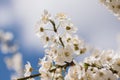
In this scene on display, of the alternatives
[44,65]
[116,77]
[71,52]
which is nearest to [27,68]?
[44,65]

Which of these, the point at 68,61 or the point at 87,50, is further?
the point at 87,50

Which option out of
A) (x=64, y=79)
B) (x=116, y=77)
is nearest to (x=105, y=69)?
(x=116, y=77)

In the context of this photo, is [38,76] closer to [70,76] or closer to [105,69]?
[70,76]

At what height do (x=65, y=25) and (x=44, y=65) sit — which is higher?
(x=65, y=25)

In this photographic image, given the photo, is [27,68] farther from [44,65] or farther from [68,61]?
[68,61]

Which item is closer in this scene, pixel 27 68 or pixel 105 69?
pixel 105 69

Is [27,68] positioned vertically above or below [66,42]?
below
